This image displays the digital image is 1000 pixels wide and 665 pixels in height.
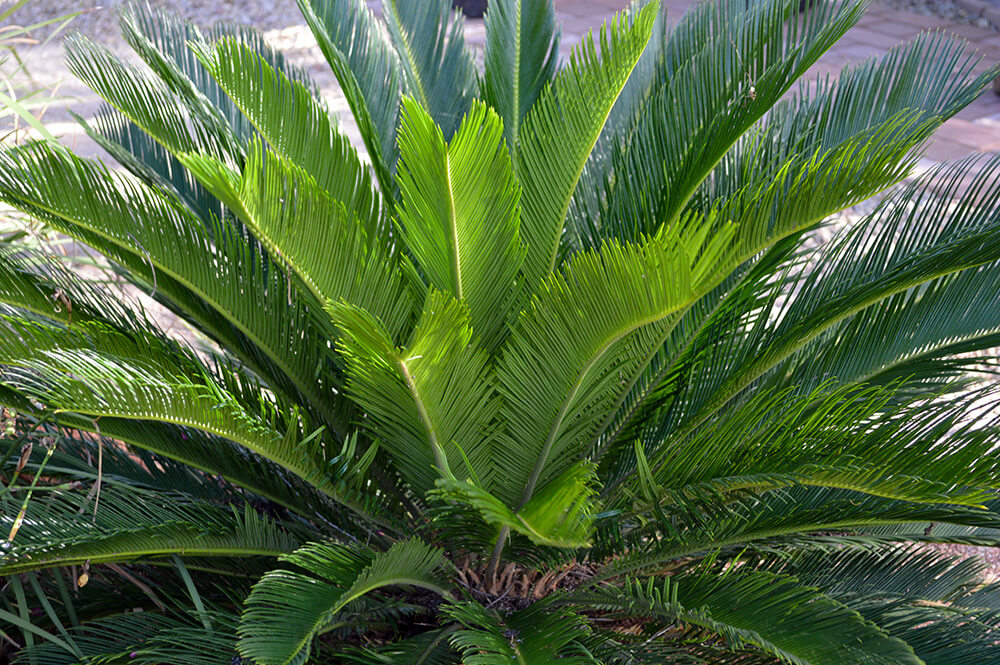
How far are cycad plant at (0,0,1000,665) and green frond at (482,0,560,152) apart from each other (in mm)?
87

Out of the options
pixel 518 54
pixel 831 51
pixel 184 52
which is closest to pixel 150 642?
pixel 184 52

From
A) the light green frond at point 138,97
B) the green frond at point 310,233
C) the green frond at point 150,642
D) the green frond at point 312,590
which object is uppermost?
the light green frond at point 138,97

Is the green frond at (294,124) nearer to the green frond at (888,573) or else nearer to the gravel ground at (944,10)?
the green frond at (888,573)

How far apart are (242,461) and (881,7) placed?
747cm

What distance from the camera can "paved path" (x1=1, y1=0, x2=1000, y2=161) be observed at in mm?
5168

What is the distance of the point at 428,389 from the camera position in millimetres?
1502

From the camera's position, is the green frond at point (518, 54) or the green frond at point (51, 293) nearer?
the green frond at point (51, 293)

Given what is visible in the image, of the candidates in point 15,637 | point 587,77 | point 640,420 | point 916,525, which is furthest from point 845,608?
point 15,637

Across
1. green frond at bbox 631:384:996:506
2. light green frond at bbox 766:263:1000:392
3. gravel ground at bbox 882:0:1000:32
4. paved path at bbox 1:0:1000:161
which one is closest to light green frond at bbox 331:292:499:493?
green frond at bbox 631:384:996:506

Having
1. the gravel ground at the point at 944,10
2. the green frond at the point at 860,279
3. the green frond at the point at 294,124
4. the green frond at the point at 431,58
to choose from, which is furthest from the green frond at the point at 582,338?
the gravel ground at the point at 944,10

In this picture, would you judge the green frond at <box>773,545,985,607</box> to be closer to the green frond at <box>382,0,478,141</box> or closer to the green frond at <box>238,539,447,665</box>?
the green frond at <box>238,539,447,665</box>

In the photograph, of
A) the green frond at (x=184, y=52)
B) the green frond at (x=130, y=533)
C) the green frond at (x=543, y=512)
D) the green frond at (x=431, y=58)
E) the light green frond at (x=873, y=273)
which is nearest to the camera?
the green frond at (x=543, y=512)

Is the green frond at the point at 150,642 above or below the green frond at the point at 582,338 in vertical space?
below

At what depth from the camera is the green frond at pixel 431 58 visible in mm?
2533
